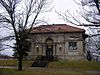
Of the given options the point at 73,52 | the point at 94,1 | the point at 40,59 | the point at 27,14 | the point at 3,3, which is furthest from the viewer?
the point at 73,52

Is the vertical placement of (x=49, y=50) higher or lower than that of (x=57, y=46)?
lower

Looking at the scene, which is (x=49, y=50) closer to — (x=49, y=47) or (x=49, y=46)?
(x=49, y=47)

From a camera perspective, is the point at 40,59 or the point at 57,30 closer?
the point at 40,59

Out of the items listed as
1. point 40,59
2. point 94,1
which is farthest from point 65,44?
point 94,1

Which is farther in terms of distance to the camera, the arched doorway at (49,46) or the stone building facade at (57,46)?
the arched doorway at (49,46)

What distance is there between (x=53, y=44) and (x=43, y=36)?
310cm

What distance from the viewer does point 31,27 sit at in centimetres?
3064

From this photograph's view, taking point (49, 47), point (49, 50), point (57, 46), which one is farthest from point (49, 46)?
point (57, 46)

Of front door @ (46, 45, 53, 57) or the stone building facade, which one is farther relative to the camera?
front door @ (46, 45, 53, 57)

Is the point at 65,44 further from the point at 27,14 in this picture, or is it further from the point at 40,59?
the point at 27,14

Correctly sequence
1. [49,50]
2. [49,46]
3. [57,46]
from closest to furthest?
[57,46], [49,46], [49,50]

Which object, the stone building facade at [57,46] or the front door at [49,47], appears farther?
the front door at [49,47]

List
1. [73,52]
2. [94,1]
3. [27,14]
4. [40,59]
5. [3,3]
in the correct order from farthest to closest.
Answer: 1. [73,52]
2. [40,59]
3. [27,14]
4. [3,3]
5. [94,1]

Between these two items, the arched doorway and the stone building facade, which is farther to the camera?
the arched doorway
